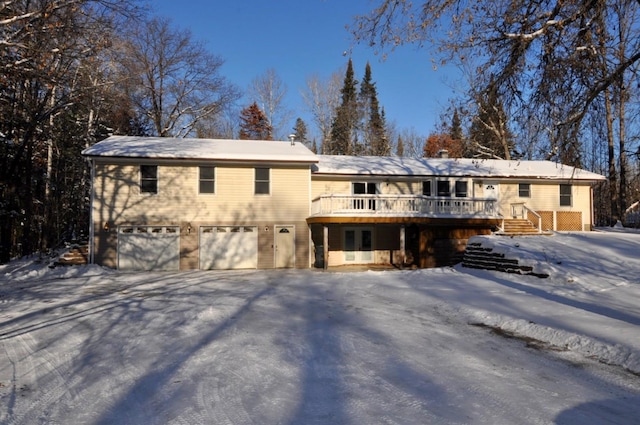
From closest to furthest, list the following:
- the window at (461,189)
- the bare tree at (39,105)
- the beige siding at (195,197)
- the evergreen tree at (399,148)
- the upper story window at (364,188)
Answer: the bare tree at (39,105) < the beige siding at (195,197) < the upper story window at (364,188) < the window at (461,189) < the evergreen tree at (399,148)

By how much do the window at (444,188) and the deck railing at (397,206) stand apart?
2.35 m

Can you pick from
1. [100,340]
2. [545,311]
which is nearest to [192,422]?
[100,340]

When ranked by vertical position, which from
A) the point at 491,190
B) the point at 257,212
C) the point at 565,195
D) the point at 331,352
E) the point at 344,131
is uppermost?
the point at 344,131

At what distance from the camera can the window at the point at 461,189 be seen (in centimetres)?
2261

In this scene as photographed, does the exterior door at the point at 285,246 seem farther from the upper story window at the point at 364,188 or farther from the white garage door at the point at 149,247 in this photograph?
the white garage door at the point at 149,247

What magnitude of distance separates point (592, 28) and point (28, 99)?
74.3 ft

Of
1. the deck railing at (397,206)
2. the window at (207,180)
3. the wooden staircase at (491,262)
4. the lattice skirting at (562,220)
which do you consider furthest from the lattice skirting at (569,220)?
the window at (207,180)

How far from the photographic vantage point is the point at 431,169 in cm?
2298

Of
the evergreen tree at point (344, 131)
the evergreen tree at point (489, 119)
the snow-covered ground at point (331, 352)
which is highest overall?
the evergreen tree at point (344, 131)

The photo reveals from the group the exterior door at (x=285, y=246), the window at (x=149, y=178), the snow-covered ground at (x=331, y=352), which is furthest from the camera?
the exterior door at (x=285, y=246)

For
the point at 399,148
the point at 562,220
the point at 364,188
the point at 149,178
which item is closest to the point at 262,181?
the point at 149,178

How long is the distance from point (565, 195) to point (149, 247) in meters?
20.8

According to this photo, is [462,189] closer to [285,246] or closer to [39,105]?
[285,246]

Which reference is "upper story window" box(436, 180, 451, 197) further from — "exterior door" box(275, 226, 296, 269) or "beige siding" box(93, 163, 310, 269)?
"exterior door" box(275, 226, 296, 269)
